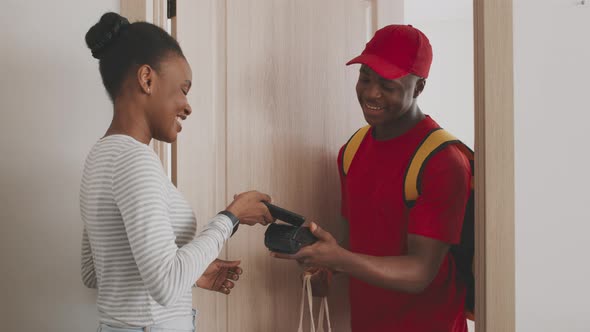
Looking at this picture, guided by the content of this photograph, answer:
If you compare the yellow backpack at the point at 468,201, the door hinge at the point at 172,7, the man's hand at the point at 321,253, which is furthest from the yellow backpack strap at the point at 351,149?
the door hinge at the point at 172,7

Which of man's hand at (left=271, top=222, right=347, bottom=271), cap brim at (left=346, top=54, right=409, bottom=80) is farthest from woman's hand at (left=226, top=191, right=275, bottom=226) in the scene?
cap brim at (left=346, top=54, right=409, bottom=80)

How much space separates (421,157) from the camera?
1.34m

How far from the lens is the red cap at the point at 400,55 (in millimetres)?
1391

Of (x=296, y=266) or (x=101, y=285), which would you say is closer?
(x=101, y=285)

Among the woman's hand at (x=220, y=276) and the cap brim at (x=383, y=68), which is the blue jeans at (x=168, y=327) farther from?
the cap brim at (x=383, y=68)

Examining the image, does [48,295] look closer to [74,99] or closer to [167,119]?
[74,99]

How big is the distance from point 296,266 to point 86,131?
0.77 metres

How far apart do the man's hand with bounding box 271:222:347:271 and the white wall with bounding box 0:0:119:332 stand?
566 millimetres

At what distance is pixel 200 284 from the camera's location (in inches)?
50.2

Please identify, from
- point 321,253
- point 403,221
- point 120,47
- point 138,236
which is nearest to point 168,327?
point 138,236

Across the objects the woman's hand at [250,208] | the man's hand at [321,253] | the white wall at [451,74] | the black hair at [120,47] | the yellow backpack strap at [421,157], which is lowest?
the man's hand at [321,253]

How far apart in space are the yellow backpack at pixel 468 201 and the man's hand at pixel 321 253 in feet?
0.85

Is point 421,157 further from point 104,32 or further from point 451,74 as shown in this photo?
point 451,74

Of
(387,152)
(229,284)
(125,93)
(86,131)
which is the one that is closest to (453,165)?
(387,152)
